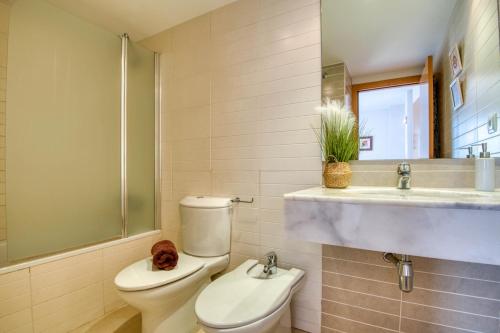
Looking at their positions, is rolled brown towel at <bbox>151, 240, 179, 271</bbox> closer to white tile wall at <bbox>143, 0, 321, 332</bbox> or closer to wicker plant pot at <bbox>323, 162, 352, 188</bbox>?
white tile wall at <bbox>143, 0, 321, 332</bbox>

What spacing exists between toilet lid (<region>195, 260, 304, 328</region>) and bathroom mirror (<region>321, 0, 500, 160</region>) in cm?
77

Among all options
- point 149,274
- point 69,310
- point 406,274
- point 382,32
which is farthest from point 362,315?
point 69,310

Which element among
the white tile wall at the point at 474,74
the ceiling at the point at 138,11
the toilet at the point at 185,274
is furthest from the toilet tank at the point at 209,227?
the ceiling at the point at 138,11

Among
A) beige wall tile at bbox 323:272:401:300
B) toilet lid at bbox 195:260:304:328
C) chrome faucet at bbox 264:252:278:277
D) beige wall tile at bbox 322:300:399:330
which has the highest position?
chrome faucet at bbox 264:252:278:277

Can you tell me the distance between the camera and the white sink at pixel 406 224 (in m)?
0.66

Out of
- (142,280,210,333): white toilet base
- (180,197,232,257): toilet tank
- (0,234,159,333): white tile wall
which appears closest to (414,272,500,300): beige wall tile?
(180,197,232,257): toilet tank

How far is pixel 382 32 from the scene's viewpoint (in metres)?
1.25

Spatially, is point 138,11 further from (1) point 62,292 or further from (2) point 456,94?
(2) point 456,94

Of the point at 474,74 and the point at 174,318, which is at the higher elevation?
the point at 474,74

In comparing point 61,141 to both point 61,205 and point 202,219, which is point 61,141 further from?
Answer: point 202,219

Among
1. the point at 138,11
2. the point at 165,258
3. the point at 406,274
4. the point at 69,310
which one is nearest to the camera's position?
the point at 406,274

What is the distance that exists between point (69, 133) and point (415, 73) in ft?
6.43

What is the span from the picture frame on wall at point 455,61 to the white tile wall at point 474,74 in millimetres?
15

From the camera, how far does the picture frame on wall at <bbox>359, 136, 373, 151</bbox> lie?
126 centimetres
